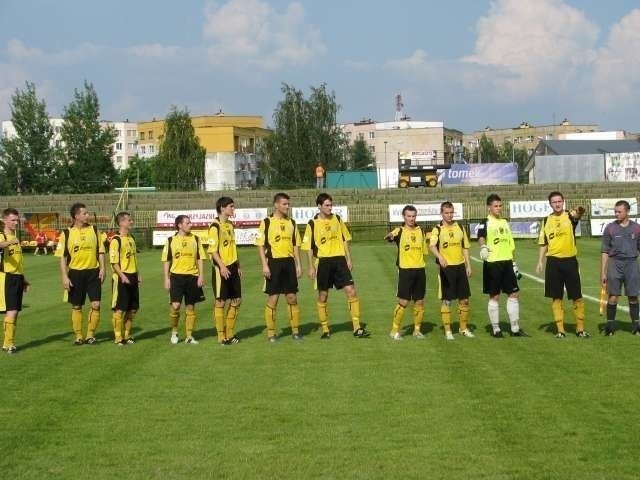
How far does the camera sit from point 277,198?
1311cm

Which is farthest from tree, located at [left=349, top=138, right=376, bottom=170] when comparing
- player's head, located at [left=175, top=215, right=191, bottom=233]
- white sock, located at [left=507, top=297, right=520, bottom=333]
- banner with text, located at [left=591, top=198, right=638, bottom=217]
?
player's head, located at [left=175, top=215, right=191, bottom=233]

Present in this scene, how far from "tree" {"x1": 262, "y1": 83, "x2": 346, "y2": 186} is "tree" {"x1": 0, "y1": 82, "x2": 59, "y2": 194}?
24.1m

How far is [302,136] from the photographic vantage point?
3590 inches

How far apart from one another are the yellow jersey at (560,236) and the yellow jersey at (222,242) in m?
4.54

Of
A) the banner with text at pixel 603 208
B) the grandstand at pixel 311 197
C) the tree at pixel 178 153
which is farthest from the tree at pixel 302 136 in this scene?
the banner with text at pixel 603 208

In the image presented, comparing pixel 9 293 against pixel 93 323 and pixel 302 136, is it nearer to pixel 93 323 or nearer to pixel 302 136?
pixel 93 323

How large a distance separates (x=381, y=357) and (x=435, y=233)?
2.50 m

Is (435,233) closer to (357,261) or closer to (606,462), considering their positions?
(606,462)

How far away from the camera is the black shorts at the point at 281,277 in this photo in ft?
43.3

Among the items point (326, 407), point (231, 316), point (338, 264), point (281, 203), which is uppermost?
point (281, 203)

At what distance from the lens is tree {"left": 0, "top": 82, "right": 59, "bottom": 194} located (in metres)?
72.6

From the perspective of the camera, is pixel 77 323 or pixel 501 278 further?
pixel 77 323

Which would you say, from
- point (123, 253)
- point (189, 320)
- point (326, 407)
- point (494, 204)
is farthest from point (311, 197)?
point (326, 407)

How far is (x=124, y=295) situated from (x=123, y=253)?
0.66 m
